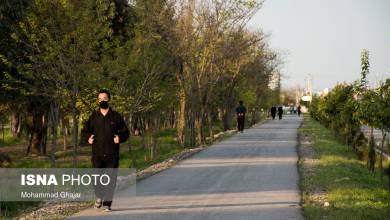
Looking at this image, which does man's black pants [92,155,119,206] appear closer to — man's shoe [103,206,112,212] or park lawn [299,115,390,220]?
man's shoe [103,206,112,212]

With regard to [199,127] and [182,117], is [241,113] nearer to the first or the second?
[199,127]

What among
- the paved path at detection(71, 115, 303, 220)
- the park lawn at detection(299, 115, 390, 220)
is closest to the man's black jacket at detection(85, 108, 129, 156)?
the paved path at detection(71, 115, 303, 220)

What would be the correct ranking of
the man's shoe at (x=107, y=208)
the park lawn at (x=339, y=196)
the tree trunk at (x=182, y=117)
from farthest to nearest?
the tree trunk at (x=182, y=117) < the park lawn at (x=339, y=196) < the man's shoe at (x=107, y=208)

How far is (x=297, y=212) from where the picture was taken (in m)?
10.0

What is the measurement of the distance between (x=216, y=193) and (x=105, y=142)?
2.91 m

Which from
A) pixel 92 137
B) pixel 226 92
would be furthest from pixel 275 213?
pixel 226 92

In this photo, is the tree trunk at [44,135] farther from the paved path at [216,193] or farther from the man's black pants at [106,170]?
the man's black pants at [106,170]

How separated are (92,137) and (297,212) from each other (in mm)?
3367

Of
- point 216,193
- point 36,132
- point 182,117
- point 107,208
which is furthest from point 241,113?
point 107,208

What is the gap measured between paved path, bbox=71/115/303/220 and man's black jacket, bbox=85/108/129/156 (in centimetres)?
93

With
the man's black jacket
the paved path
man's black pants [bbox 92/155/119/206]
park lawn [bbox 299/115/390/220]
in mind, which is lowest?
park lawn [bbox 299/115/390/220]

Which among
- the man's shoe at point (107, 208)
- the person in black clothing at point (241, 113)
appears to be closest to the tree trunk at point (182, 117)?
the person in black clothing at point (241, 113)

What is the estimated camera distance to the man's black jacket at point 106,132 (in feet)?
32.7

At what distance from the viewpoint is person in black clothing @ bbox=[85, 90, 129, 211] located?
391 inches
